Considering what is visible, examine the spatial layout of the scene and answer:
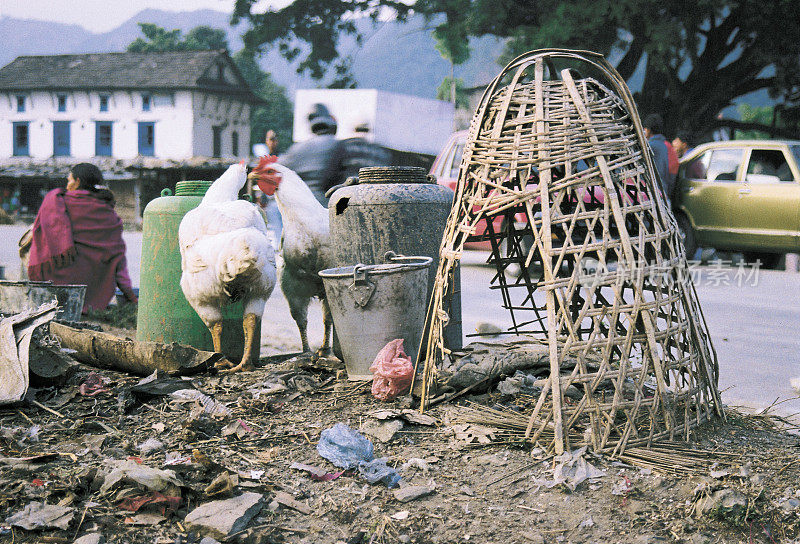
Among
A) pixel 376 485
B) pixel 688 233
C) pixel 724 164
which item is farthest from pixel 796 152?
pixel 376 485

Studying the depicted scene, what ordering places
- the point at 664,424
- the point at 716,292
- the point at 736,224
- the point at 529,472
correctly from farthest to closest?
the point at 736,224 < the point at 716,292 < the point at 664,424 < the point at 529,472

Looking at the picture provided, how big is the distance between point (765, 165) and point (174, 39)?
48.2 meters

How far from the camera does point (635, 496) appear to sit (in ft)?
9.07

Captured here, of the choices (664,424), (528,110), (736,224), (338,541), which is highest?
(528,110)

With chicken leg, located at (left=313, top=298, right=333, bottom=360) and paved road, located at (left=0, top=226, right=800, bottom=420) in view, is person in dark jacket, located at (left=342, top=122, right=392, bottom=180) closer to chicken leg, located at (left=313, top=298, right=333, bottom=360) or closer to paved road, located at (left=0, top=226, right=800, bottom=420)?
paved road, located at (left=0, top=226, right=800, bottom=420)

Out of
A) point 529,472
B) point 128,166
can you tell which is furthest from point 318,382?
point 128,166

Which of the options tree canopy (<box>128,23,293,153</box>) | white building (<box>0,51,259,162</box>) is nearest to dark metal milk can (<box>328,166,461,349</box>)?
white building (<box>0,51,259,162</box>)

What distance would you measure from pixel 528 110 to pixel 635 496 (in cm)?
186

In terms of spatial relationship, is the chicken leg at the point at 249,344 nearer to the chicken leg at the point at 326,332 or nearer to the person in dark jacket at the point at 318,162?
the chicken leg at the point at 326,332

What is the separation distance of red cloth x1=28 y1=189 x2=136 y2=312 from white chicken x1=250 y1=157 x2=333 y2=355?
3.08 m

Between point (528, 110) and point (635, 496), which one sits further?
point (528, 110)

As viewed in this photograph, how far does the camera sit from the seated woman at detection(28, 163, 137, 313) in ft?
23.4

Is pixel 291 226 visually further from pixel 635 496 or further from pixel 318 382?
pixel 635 496

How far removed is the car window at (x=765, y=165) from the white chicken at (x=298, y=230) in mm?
7948
